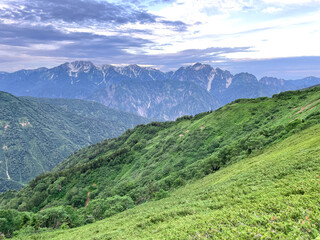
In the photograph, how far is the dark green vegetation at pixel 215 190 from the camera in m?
21.8

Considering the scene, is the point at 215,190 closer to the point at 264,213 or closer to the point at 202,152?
the point at 264,213

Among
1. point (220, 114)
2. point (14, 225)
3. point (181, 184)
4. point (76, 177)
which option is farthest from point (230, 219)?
point (76, 177)

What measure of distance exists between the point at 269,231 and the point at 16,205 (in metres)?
218

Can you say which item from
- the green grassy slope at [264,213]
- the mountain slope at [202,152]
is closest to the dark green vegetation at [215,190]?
the green grassy slope at [264,213]

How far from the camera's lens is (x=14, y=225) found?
82.1 metres

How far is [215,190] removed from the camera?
41.6 metres

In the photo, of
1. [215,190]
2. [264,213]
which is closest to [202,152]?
[215,190]

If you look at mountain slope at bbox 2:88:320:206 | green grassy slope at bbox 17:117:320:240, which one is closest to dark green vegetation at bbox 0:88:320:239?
green grassy slope at bbox 17:117:320:240

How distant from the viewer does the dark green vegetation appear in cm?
2180

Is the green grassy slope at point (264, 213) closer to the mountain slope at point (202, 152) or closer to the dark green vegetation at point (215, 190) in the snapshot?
the dark green vegetation at point (215, 190)

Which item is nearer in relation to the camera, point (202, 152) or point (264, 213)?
point (264, 213)

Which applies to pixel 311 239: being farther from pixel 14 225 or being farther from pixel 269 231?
pixel 14 225

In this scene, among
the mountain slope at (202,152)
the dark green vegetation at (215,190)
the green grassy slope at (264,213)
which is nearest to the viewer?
the green grassy slope at (264,213)

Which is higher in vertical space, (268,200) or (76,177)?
(268,200)
